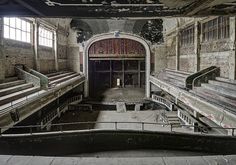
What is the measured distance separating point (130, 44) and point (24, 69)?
9847mm

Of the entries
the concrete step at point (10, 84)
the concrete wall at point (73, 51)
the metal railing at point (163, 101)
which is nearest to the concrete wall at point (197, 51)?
the metal railing at point (163, 101)

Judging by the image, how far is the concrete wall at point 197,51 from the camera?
26.2ft

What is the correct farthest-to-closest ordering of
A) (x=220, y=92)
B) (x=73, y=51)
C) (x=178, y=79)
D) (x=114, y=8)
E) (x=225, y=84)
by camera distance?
(x=73, y=51), (x=178, y=79), (x=225, y=84), (x=220, y=92), (x=114, y=8)

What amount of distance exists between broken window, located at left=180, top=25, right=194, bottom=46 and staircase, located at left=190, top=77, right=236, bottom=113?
4276 millimetres

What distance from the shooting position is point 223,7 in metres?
3.17

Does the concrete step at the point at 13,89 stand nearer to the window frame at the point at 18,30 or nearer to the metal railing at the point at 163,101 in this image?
the window frame at the point at 18,30

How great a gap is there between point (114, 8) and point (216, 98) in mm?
5076

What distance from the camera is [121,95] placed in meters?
17.4

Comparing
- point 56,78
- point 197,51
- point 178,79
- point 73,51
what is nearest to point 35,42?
point 56,78

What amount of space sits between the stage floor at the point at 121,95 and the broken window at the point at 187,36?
16.4 ft

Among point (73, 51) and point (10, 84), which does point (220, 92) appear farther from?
point (73, 51)

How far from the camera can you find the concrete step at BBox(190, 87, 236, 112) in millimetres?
5936

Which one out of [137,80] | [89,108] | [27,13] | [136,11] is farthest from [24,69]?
[137,80]

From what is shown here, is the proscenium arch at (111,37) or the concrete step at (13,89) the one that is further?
the proscenium arch at (111,37)
